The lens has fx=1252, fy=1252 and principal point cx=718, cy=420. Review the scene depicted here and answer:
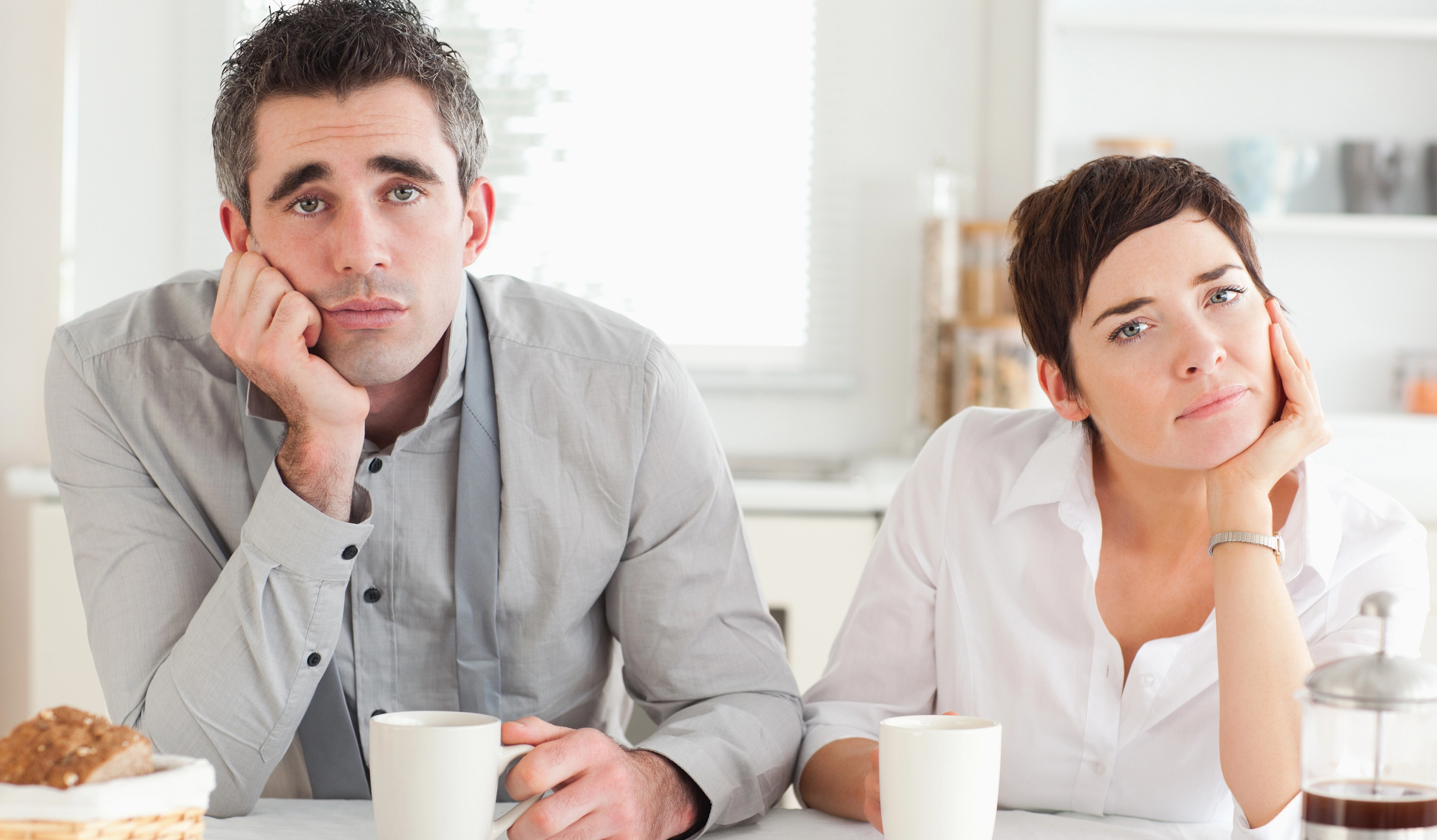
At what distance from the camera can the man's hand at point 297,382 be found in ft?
3.46

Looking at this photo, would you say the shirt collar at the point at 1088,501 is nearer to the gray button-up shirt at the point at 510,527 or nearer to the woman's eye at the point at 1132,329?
the woman's eye at the point at 1132,329

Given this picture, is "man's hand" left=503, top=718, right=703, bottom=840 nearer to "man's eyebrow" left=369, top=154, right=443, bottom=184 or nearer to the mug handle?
the mug handle

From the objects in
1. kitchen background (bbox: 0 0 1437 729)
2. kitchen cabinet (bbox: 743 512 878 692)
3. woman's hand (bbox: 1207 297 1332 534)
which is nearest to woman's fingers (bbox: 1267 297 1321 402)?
woman's hand (bbox: 1207 297 1332 534)

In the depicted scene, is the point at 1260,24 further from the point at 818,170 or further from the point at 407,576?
the point at 407,576

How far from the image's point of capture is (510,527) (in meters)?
1.22

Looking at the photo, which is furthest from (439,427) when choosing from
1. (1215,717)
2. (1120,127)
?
(1120,127)

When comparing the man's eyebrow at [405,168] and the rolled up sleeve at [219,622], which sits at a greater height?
the man's eyebrow at [405,168]

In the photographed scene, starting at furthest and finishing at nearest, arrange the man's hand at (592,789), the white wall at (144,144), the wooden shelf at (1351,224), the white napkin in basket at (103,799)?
the white wall at (144,144) < the wooden shelf at (1351,224) < the man's hand at (592,789) < the white napkin in basket at (103,799)

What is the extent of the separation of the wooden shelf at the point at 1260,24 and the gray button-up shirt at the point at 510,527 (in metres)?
1.64

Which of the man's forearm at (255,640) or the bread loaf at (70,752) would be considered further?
the man's forearm at (255,640)

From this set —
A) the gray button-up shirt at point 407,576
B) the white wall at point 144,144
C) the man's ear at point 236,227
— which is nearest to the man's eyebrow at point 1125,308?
the gray button-up shirt at point 407,576

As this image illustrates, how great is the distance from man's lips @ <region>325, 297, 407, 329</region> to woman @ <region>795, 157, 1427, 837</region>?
529 mm

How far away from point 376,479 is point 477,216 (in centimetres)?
28

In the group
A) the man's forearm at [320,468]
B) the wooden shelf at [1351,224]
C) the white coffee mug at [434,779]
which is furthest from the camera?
the wooden shelf at [1351,224]
